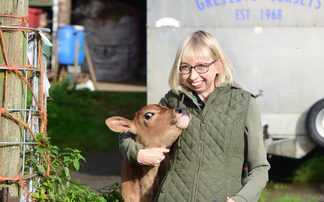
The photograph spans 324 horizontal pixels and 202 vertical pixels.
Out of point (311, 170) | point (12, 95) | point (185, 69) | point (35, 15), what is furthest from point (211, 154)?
point (35, 15)

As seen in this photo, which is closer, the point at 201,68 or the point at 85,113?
the point at 201,68

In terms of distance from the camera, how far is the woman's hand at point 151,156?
252 cm

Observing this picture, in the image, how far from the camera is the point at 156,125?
2758 millimetres

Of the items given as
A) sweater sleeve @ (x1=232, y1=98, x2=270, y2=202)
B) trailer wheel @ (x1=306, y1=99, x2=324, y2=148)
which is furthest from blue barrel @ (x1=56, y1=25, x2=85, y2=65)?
sweater sleeve @ (x1=232, y1=98, x2=270, y2=202)

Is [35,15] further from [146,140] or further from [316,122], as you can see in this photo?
[146,140]

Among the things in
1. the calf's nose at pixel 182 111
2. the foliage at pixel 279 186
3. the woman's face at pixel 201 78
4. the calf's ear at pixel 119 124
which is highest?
the woman's face at pixel 201 78

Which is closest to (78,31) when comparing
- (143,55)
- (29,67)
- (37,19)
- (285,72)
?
(37,19)

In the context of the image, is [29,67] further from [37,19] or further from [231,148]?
[37,19]

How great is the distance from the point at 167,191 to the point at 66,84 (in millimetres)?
8742

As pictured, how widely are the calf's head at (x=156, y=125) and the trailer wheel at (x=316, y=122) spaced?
3.30 m

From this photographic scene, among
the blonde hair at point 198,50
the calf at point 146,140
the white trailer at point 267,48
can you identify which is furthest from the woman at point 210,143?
the white trailer at point 267,48

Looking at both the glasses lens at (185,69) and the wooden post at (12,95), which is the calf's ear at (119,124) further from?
the wooden post at (12,95)

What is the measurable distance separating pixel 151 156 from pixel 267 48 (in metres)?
3.56

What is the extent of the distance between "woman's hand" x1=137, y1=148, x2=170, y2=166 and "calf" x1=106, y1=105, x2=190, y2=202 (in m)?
0.15
